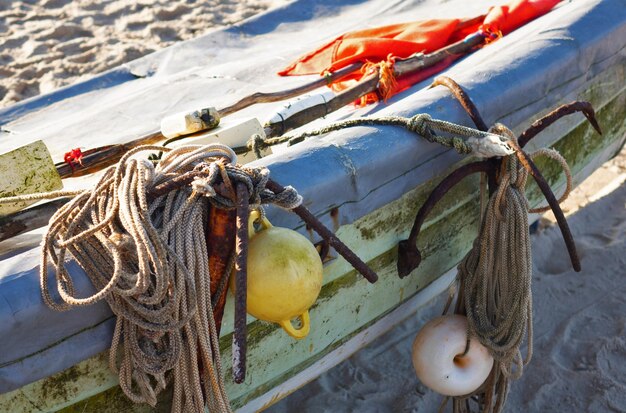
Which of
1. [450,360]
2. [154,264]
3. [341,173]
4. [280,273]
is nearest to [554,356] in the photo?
[450,360]

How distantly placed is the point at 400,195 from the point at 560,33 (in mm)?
916

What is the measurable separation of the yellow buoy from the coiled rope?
0.28 ft

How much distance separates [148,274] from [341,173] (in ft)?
2.01

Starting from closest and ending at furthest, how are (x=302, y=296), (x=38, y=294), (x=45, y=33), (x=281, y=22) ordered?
(x=38, y=294) < (x=302, y=296) < (x=281, y=22) < (x=45, y=33)

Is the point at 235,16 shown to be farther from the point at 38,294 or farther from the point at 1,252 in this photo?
the point at 38,294

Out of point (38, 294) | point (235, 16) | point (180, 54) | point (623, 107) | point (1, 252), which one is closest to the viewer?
point (38, 294)

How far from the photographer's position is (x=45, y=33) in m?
5.05

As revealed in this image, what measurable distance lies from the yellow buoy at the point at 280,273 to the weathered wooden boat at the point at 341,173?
0.48 feet

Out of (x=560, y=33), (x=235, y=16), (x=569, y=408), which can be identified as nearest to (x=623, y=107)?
(x=560, y=33)

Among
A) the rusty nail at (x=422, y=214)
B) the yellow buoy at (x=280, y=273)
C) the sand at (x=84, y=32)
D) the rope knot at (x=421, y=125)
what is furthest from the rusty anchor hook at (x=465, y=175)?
the sand at (x=84, y=32)

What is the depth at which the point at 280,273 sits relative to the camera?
148cm

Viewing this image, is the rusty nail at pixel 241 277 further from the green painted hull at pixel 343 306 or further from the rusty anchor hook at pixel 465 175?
the rusty anchor hook at pixel 465 175

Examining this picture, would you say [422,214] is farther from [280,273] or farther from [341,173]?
[280,273]

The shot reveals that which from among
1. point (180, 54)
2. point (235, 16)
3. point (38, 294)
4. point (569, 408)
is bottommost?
point (569, 408)
